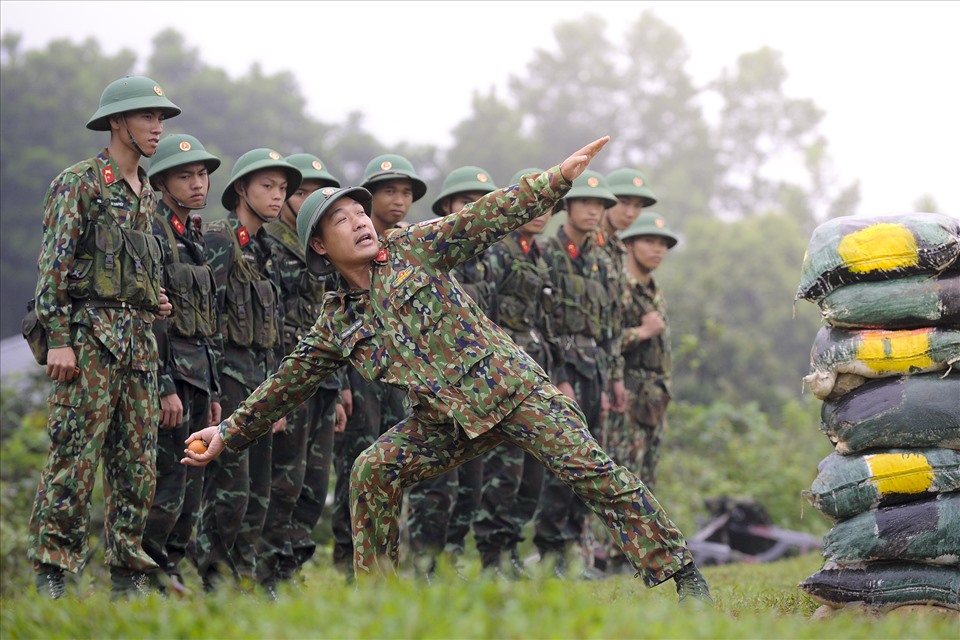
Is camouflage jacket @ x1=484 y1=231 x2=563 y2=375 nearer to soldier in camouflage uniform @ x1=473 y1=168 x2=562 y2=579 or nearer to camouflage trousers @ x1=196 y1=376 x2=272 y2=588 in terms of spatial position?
soldier in camouflage uniform @ x1=473 y1=168 x2=562 y2=579

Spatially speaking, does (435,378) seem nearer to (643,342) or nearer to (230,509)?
(230,509)

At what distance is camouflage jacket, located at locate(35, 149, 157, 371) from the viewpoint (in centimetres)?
655

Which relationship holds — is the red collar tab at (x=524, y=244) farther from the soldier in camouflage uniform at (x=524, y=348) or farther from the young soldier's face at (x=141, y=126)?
the young soldier's face at (x=141, y=126)

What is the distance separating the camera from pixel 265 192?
26.3 feet

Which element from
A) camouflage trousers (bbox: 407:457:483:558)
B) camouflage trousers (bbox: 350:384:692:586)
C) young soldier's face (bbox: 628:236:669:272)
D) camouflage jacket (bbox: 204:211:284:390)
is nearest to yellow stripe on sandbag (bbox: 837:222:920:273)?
A: camouflage trousers (bbox: 350:384:692:586)

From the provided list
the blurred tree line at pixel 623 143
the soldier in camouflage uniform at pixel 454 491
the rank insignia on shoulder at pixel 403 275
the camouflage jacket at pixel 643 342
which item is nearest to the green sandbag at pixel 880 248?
the rank insignia on shoulder at pixel 403 275

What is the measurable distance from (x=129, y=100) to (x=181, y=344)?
4.89 feet

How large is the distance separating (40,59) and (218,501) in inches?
797

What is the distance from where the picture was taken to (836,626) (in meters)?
4.59

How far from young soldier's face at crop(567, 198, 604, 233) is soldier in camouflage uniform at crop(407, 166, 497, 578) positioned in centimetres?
86

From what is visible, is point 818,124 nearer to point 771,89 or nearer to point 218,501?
point 771,89

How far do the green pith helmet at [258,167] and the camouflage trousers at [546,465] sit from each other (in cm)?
264

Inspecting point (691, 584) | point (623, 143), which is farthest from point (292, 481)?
point (623, 143)

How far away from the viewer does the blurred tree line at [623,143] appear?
2259 centimetres
